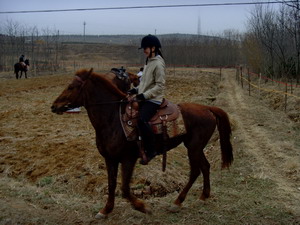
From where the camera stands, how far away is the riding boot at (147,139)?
4668mm

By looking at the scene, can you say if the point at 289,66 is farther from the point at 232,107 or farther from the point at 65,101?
the point at 65,101

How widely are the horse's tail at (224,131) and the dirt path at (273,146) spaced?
1.02 m

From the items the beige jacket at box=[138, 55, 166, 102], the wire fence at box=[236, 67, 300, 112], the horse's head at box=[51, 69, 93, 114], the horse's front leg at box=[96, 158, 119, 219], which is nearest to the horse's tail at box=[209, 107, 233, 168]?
the beige jacket at box=[138, 55, 166, 102]

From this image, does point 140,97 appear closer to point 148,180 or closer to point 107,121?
point 107,121

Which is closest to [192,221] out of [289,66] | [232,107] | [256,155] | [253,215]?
[253,215]

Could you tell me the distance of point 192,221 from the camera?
15.0ft

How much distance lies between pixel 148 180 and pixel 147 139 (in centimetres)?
168

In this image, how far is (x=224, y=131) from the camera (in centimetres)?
555

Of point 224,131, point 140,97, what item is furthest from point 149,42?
point 224,131

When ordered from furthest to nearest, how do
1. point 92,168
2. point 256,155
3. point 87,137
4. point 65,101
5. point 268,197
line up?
1. point 87,137
2. point 256,155
3. point 92,168
4. point 268,197
5. point 65,101

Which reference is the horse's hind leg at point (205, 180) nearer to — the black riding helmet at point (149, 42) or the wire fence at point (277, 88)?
the black riding helmet at point (149, 42)

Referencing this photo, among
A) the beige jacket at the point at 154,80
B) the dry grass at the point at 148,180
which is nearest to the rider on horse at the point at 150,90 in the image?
the beige jacket at the point at 154,80

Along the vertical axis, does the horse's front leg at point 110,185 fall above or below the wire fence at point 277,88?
below

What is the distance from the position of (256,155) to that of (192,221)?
139 inches
